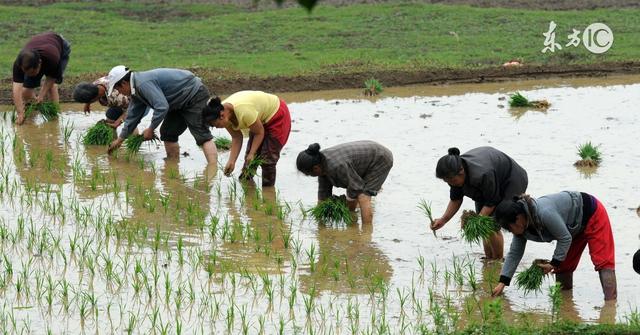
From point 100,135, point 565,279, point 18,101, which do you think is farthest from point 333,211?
point 18,101

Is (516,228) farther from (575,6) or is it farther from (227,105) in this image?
(575,6)

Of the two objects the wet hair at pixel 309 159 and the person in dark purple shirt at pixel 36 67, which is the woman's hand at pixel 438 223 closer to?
the wet hair at pixel 309 159

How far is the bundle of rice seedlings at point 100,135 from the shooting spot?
490 inches

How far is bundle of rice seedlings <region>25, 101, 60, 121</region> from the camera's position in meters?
13.5

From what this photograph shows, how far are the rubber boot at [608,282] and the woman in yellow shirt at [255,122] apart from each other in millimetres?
3788

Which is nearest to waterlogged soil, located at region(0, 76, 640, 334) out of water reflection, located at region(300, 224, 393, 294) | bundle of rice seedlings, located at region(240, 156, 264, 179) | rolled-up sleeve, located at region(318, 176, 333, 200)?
water reflection, located at region(300, 224, 393, 294)

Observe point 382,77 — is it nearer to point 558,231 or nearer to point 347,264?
point 347,264

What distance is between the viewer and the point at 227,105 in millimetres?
10281

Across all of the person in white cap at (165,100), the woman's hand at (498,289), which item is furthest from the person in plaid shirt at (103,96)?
the woman's hand at (498,289)

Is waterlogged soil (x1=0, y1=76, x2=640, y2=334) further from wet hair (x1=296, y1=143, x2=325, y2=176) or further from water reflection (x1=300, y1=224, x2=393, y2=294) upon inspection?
wet hair (x1=296, y1=143, x2=325, y2=176)

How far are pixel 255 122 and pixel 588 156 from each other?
134 inches

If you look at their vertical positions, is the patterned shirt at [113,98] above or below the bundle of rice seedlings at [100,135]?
above

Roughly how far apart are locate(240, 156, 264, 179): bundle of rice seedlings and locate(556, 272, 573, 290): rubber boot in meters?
3.64

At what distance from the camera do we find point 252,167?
10828 millimetres
